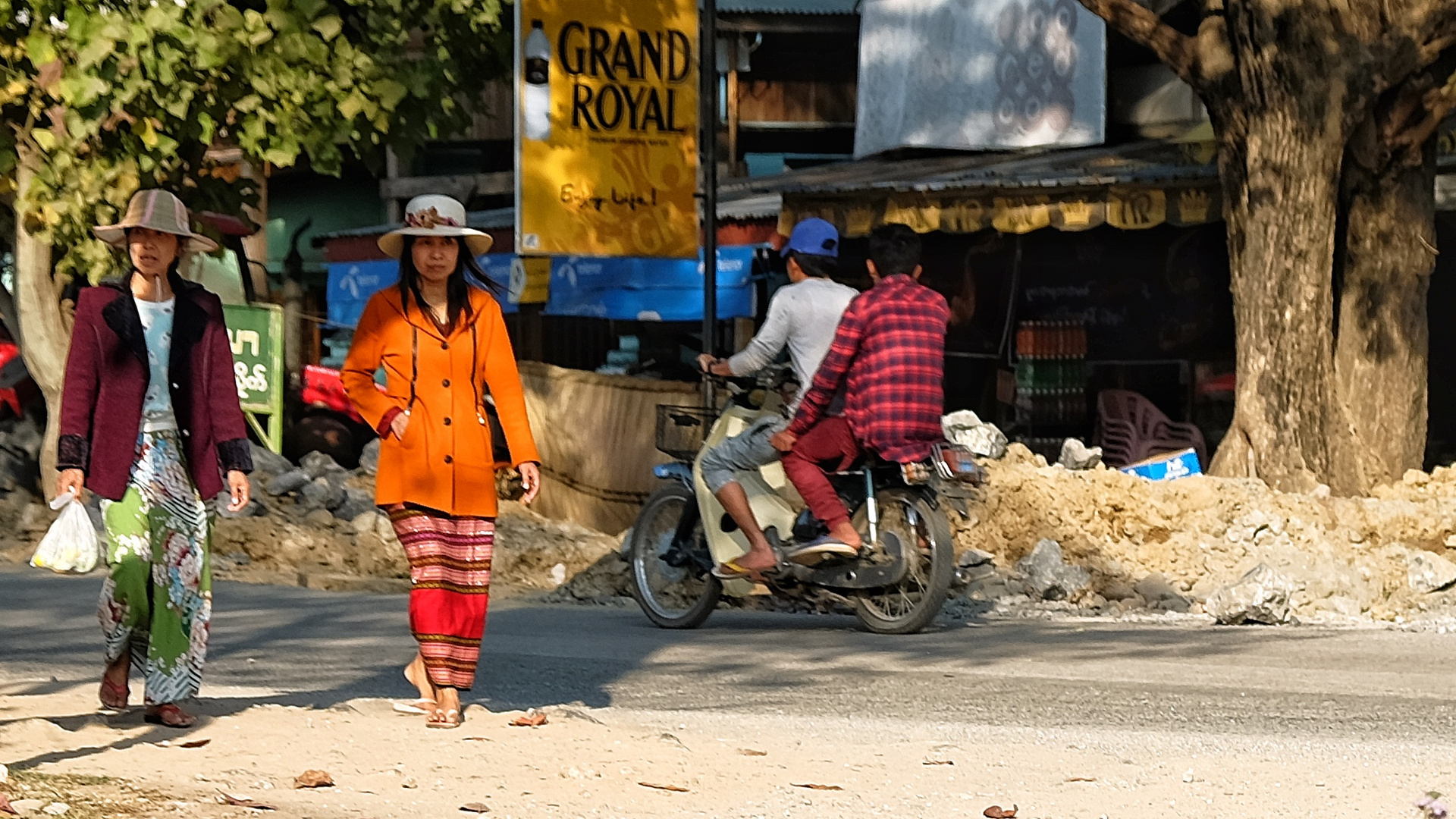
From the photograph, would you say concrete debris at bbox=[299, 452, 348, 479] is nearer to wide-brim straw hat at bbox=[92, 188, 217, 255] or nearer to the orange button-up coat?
the orange button-up coat

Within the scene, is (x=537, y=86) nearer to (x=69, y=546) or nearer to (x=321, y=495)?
(x=321, y=495)

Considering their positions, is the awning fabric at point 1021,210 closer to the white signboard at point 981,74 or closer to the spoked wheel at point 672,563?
the white signboard at point 981,74

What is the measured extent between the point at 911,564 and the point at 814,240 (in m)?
1.60

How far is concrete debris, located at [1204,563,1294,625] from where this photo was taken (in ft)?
35.9

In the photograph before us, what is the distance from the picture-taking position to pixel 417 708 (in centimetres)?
734

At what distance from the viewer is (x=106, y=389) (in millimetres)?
6906

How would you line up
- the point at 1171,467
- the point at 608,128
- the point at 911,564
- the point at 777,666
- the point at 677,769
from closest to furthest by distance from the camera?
the point at 677,769 < the point at 777,666 < the point at 911,564 < the point at 1171,467 < the point at 608,128

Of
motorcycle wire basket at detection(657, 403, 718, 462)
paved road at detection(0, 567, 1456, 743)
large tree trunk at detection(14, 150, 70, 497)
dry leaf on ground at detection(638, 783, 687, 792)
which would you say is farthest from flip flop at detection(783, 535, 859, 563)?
large tree trunk at detection(14, 150, 70, 497)

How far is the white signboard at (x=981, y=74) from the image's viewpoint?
20922 mm

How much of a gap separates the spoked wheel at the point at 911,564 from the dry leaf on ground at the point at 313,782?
15.2 feet

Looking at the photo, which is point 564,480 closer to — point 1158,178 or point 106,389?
point 1158,178

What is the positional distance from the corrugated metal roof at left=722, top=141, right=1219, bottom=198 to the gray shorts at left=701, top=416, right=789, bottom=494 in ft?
22.6

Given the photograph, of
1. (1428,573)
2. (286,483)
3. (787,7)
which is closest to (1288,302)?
(1428,573)

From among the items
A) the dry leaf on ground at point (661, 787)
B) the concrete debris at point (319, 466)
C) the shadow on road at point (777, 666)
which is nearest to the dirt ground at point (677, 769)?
the dry leaf on ground at point (661, 787)
